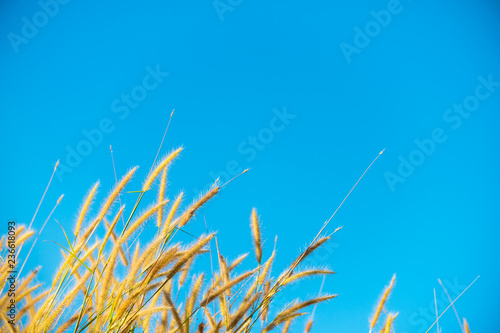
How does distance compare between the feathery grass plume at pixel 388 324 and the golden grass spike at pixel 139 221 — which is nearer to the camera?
the golden grass spike at pixel 139 221

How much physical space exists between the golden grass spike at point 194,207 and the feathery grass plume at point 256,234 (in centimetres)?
34

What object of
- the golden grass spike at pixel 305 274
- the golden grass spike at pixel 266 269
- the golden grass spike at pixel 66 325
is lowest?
the golden grass spike at pixel 305 274

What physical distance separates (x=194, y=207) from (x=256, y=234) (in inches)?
15.0

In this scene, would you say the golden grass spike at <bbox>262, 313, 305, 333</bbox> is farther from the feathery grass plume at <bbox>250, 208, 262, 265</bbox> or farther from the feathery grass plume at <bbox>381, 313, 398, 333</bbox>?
the feathery grass plume at <bbox>381, 313, 398, 333</bbox>

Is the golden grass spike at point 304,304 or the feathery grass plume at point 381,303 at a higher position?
the golden grass spike at point 304,304

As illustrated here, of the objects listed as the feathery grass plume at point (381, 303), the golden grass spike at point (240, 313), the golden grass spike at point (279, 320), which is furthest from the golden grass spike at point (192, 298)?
the feathery grass plume at point (381, 303)

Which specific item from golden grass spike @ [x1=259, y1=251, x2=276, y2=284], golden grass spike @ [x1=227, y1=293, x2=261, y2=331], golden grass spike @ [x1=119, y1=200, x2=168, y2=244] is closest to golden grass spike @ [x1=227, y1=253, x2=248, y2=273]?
golden grass spike @ [x1=259, y1=251, x2=276, y2=284]

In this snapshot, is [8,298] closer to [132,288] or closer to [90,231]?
[90,231]

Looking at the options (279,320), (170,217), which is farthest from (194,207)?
(279,320)

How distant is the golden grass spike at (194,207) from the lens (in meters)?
1.29

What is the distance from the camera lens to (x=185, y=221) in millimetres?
1288

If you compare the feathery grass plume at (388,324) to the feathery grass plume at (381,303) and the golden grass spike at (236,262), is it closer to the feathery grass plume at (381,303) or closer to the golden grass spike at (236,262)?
the feathery grass plume at (381,303)

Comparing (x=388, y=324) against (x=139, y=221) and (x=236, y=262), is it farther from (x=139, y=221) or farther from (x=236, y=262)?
(x=139, y=221)

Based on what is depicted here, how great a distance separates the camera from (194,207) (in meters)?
1.31
